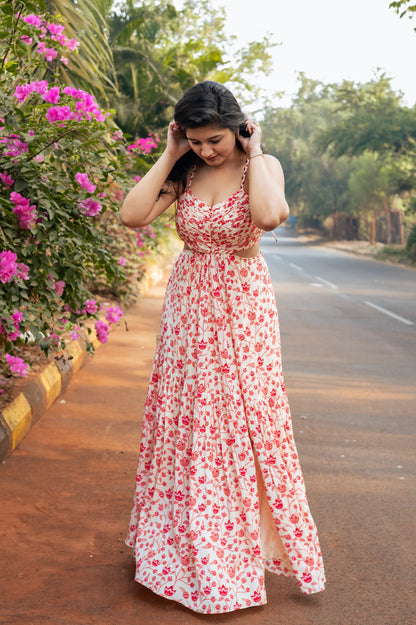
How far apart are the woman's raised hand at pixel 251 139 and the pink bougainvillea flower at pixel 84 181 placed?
138cm

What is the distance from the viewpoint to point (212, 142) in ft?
10.5

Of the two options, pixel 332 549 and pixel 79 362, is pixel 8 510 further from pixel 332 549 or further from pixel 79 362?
pixel 79 362

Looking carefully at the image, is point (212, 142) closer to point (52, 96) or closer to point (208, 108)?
point (208, 108)

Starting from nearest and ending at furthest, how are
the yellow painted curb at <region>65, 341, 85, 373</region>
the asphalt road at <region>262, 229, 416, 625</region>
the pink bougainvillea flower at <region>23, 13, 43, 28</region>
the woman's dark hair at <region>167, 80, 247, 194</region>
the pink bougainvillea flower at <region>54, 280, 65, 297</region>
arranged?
the woman's dark hair at <region>167, 80, 247, 194</region>
the asphalt road at <region>262, 229, 416, 625</region>
the pink bougainvillea flower at <region>54, 280, 65, 297</region>
the pink bougainvillea flower at <region>23, 13, 43, 28</region>
the yellow painted curb at <region>65, 341, 85, 373</region>

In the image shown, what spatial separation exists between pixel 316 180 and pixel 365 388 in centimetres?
5122

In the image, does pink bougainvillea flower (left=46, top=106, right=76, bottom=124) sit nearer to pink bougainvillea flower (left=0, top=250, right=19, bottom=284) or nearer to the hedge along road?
pink bougainvillea flower (left=0, top=250, right=19, bottom=284)

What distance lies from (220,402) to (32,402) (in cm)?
269

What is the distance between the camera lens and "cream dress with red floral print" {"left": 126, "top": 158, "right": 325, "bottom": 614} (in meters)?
3.26

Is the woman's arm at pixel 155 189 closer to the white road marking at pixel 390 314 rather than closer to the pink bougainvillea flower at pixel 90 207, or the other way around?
the pink bougainvillea flower at pixel 90 207

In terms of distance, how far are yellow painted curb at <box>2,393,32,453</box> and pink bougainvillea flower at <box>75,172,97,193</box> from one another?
1564 millimetres

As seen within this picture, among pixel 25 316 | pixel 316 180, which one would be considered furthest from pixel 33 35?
pixel 316 180

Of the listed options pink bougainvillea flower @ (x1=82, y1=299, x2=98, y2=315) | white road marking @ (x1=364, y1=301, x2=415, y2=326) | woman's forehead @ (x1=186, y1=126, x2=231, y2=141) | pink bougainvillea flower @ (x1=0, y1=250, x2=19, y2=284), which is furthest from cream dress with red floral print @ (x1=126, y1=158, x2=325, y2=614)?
white road marking @ (x1=364, y1=301, x2=415, y2=326)

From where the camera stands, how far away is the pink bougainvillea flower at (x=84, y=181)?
4.44m

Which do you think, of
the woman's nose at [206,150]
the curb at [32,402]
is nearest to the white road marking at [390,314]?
the curb at [32,402]
